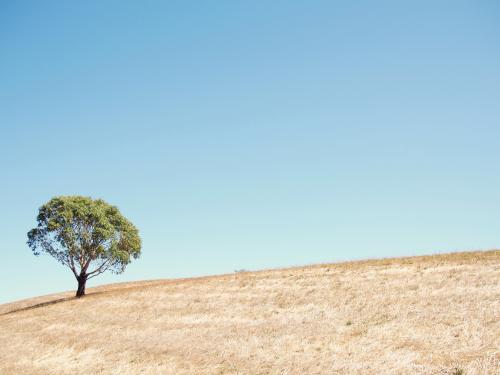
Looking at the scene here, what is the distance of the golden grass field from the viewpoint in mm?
21953

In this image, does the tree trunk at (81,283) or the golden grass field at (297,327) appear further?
the tree trunk at (81,283)

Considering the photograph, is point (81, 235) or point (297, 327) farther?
point (81, 235)

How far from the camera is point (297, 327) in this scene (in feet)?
97.1

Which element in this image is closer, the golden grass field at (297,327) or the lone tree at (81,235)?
the golden grass field at (297,327)

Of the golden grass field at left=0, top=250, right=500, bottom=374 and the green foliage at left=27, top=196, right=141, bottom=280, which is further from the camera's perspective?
the green foliage at left=27, top=196, right=141, bottom=280

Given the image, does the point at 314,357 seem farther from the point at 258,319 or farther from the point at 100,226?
the point at 100,226

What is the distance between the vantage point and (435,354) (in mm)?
20688

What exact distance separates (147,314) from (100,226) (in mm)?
24050

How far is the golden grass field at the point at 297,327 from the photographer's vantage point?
21953mm

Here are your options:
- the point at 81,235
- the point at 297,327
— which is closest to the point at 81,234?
the point at 81,235

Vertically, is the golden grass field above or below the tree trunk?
below

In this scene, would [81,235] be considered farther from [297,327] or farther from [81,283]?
[297,327]

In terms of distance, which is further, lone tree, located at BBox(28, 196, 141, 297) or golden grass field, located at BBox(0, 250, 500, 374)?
lone tree, located at BBox(28, 196, 141, 297)

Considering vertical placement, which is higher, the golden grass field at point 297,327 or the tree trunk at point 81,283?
the tree trunk at point 81,283
